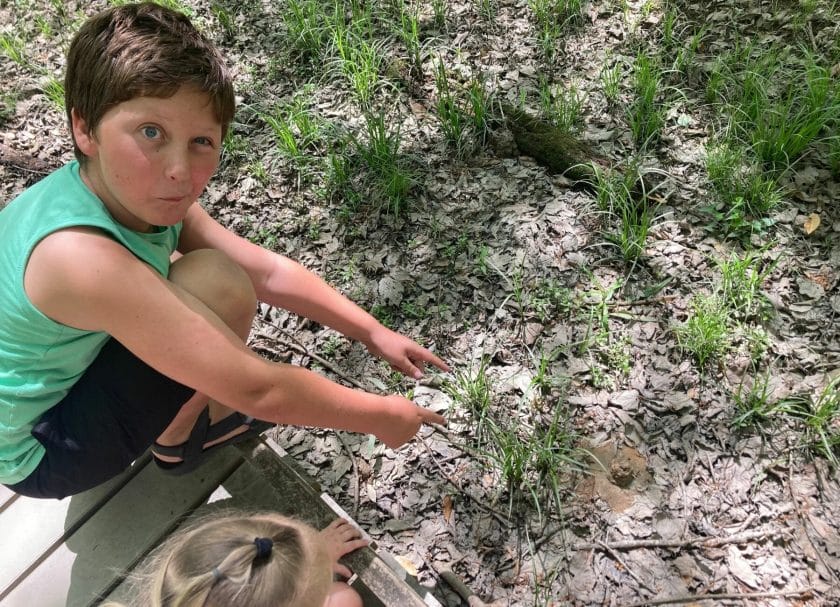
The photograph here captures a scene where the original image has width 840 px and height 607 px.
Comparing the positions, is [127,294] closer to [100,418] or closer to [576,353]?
[100,418]

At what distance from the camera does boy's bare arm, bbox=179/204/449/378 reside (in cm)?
204

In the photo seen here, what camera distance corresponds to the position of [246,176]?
10.2 feet

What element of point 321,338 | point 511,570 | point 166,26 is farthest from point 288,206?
point 511,570

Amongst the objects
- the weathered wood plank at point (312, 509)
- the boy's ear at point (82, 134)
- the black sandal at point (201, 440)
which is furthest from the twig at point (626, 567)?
the boy's ear at point (82, 134)

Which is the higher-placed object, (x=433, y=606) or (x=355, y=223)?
(x=355, y=223)

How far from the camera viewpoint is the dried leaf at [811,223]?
2.44m

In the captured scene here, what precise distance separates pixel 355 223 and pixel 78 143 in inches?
56.6

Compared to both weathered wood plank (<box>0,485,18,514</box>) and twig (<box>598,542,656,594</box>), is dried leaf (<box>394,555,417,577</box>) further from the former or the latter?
weathered wood plank (<box>0,485,18,514</box>)

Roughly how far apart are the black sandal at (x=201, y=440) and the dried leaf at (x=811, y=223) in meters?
2.14

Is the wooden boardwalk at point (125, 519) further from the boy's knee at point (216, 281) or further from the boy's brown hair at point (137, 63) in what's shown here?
the boy's brown hair at point (137, 63)

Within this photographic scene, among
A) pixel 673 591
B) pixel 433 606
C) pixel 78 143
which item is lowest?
pixel 673 591

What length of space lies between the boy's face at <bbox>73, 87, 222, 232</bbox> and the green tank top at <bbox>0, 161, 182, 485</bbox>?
0.08 meters

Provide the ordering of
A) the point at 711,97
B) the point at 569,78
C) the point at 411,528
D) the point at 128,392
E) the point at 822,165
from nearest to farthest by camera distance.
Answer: the point at 128,392
the point at 411,528
the point at 822,165
the point at 711,97
the point at 569,78

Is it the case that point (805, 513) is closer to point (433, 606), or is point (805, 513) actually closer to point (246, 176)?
point (433, 606)
